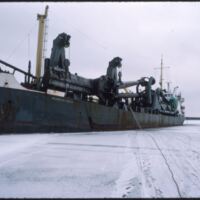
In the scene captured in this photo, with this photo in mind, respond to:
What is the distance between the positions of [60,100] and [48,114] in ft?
3.50

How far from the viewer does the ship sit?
1183 cm

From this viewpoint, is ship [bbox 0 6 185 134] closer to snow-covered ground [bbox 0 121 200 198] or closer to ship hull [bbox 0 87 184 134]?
ship hull [bbox 0 87 184 134]

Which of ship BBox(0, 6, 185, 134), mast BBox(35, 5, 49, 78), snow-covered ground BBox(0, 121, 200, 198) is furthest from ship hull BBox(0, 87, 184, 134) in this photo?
snow-covered ground BBox(0, 121, 200, 198)

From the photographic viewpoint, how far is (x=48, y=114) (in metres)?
13.2

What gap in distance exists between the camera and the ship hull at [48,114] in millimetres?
11531

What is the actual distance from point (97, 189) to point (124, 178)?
2.25 feet

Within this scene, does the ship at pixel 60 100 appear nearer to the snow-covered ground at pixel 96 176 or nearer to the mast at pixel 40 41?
the mast at pixel 40 41

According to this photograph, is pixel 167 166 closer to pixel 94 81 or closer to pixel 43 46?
pixel 94 81

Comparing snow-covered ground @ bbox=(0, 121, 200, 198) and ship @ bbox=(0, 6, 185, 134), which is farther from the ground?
ship @ bbox=(0, 6, 185, 134)

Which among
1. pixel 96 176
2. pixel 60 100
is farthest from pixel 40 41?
pixel 96 176

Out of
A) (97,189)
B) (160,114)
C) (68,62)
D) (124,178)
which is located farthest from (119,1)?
(160,114)

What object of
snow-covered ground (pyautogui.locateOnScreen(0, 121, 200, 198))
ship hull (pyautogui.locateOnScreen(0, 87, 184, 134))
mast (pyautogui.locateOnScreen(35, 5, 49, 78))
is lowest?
snow-covered ground (pyautogui.locateOnScreen(0, 121, 200, 198))

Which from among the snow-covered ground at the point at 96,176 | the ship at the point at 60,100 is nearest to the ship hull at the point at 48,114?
the ship at the point at 60,100

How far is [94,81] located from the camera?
61.2 ft
